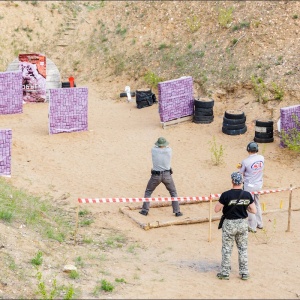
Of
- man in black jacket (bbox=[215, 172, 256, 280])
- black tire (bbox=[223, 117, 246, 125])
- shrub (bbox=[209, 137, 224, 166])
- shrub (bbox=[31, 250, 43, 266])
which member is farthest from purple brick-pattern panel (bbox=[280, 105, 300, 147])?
shrub (bbox=[31, 250, 43, 266])

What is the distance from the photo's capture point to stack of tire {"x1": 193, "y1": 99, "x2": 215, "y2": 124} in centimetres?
2578

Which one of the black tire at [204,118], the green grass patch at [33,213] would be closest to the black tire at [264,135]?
the black tire at [204,118]

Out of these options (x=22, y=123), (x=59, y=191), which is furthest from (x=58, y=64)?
(x=59, y=191)

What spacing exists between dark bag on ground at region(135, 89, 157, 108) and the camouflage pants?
14.5 meters

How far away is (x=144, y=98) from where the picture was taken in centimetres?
2792

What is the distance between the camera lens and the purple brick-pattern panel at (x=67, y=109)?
24.3 metres

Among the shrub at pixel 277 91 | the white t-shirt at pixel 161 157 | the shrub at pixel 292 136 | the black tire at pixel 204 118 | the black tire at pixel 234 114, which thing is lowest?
the black tire at pixel 204 118

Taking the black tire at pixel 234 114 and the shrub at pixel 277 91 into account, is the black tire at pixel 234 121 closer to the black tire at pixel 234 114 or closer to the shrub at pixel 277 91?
the black tire at pixel 234 114

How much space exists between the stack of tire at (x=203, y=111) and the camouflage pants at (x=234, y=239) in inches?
484

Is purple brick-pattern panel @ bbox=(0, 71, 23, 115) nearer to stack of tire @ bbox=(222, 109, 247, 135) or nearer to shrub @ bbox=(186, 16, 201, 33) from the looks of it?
stack of tire @ bbox=(222, 109, 247, 135)

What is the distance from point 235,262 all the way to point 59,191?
6.16 meters

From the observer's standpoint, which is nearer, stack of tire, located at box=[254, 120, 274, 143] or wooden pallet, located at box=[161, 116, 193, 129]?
stack of tire, located at box=[254, 120, 274, 143]

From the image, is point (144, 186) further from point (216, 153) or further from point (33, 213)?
point (33, 213)

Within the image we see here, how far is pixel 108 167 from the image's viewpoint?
71.6ft
